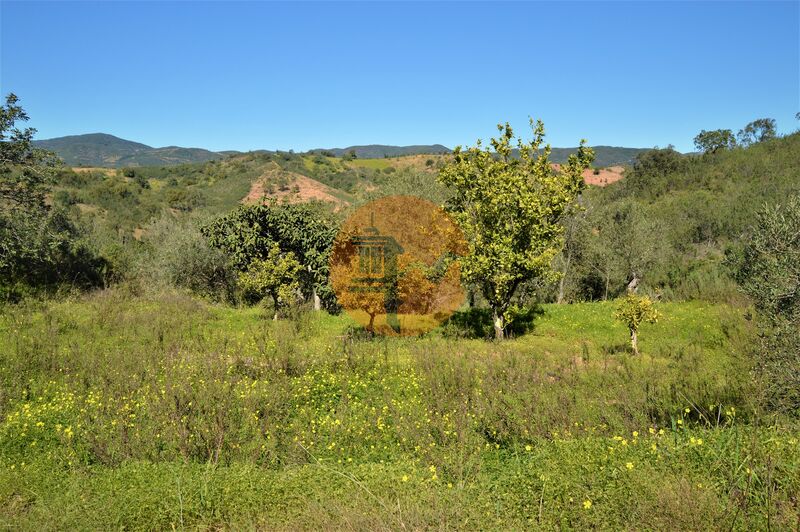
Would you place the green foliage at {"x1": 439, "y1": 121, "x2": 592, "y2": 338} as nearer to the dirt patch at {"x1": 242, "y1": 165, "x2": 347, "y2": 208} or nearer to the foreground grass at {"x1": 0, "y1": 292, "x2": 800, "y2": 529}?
the foreground grass at {"x1": 0, "y1": 292, "x2": 800, "y2": 529}

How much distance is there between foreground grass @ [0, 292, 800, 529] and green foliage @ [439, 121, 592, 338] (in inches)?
122

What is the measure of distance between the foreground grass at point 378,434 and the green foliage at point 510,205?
10.2 ft

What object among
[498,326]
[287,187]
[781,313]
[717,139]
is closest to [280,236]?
[498,326]

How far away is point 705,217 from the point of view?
1863 inches

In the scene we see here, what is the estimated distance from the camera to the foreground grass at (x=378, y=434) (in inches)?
234

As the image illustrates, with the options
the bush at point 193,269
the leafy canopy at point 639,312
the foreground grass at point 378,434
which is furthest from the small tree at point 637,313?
the bush at point 193,269

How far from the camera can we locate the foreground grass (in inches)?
234

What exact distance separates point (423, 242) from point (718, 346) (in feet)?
52.6

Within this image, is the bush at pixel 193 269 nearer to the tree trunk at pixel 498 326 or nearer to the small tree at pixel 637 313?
the tree trunk at pixel 498 326

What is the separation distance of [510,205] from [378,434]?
9.96 m

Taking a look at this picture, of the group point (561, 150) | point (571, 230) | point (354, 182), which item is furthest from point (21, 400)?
point (561, 150)

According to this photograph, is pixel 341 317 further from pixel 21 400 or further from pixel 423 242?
pixel 21 400

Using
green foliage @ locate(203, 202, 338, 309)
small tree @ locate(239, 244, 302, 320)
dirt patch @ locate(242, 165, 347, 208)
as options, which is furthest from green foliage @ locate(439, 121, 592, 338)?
dirt patch @ locate(242, 165, 347, 208)

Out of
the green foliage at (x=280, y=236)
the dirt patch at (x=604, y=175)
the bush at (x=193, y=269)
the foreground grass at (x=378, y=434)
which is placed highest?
the dirt patch at (x=604, y=175)
